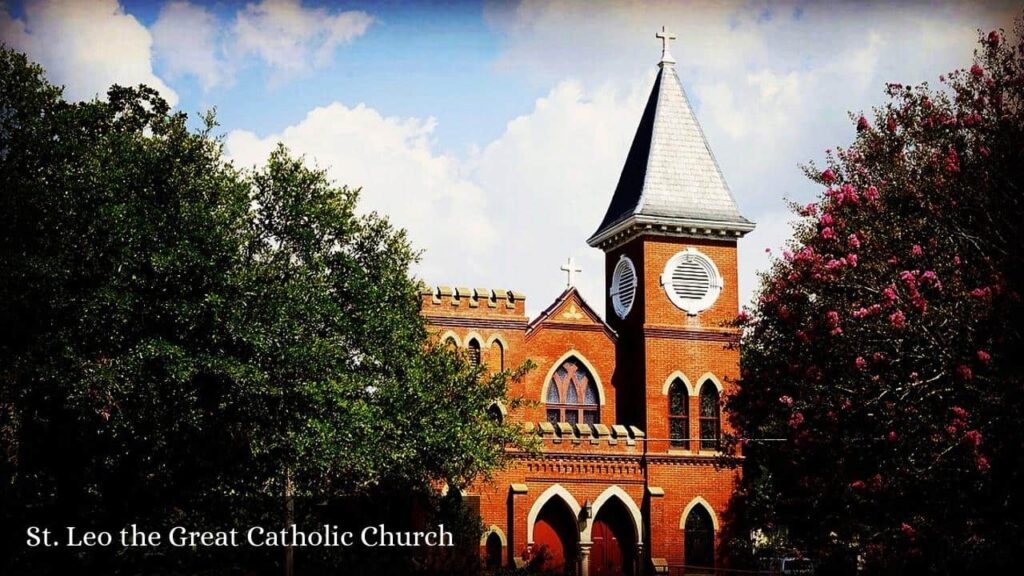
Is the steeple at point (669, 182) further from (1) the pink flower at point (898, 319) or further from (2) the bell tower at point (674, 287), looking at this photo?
(1) the pink flower at point (898, 319)

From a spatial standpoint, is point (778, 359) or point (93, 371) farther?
point (778, 359)

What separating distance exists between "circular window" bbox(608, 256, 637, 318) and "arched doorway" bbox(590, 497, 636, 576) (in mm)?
6142

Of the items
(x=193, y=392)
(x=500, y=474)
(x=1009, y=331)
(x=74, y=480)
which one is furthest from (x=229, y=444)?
(x=1009, y=331)

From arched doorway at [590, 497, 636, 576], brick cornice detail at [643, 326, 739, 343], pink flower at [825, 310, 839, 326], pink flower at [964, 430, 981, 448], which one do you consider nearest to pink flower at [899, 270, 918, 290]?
pink flower at [825, 310, 839, 326]

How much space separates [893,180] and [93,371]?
14.8m

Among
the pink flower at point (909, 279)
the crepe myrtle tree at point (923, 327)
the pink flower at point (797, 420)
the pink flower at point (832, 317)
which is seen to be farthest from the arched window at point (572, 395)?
the pink flower at point (909, 279)

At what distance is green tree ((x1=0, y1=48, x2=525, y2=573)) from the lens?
72.6 ft

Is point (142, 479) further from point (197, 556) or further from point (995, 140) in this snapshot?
point (995, 140)

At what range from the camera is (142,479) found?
23609 millimetres

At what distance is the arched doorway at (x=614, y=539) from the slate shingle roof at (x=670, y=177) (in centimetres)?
865

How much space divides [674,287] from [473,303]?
6.26 metres

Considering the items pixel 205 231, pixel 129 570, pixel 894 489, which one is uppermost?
pixel 205 231

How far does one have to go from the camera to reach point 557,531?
109 feet

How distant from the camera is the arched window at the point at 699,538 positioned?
3356 centimetres
